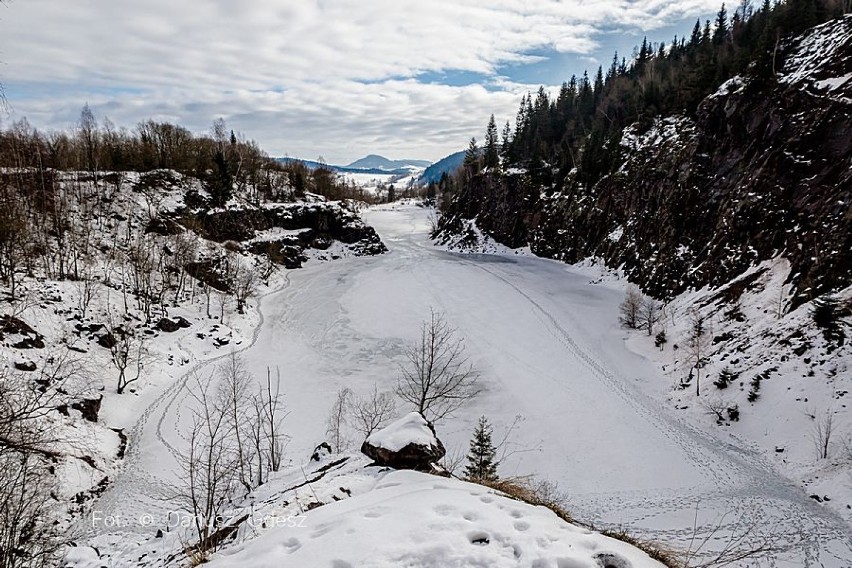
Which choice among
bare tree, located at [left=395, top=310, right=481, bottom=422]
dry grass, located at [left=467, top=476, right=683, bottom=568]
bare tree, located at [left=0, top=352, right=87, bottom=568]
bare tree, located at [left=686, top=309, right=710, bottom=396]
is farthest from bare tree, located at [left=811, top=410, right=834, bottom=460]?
bare tree, located at [left=0, top=352, right=87, bottom=568]

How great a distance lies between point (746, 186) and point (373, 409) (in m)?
38.2

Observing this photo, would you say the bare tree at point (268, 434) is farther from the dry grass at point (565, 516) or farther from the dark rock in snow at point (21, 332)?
the dark rock in snow at point (21, 332)

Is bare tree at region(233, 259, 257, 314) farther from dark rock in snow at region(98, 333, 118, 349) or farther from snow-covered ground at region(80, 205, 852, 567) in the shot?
dark rock in snow at region(98, 333, 118, 349)

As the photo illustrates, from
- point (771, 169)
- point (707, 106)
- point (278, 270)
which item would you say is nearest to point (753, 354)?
point (771, 169)

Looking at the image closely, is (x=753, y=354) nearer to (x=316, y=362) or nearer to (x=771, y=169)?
(x=771, y=169)

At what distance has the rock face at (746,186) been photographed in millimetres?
30734

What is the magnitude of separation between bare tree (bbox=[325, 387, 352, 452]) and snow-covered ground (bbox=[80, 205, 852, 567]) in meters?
0.55

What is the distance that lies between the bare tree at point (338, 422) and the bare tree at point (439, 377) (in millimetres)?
3427

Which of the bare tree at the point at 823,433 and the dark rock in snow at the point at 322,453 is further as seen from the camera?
the bare tree at the point at 823,433

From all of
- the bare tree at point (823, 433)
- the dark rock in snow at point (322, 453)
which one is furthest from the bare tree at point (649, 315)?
the dark rock in snow at point (322, 453)

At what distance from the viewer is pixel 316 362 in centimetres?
3506

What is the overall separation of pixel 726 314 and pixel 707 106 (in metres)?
29.6

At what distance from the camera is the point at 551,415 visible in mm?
26531

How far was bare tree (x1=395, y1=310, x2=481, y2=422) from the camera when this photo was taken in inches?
1085
